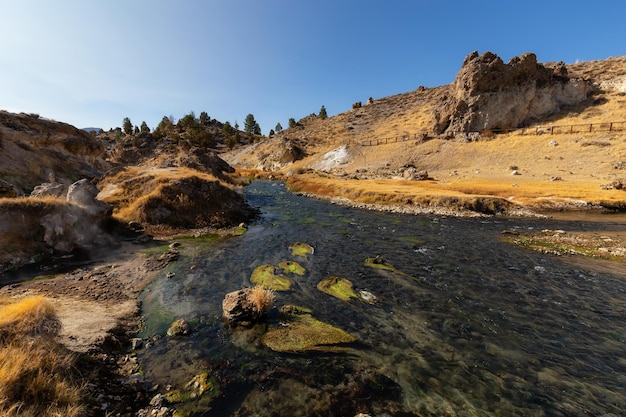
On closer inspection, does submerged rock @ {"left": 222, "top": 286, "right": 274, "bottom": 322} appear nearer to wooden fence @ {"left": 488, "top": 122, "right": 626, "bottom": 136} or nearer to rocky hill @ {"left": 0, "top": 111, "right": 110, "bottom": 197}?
rocky hill @ {"left": 0, "top": 111, "right": 110, "bottom": 197}

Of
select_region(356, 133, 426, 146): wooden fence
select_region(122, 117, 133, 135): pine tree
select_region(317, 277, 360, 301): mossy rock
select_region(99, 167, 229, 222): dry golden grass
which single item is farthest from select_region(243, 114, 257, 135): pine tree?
select_region(317, 277, 360, 301): mossy rock

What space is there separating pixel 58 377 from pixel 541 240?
1100 inches

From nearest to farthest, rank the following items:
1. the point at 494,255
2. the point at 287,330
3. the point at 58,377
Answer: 1. the point at 58,377
2. the point at 287,330
3. the point at 494,255

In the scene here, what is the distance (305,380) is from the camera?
776 cm

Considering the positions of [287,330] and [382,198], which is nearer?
[287,330]

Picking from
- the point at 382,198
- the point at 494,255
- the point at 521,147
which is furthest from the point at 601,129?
the point at 494,255

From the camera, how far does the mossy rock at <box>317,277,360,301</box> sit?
12.8m

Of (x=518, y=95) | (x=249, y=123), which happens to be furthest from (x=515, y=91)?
(x=249, y=123)

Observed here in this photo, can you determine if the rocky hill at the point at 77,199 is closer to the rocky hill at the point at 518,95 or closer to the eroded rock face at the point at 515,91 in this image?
the rocky hill at the point at 518,95

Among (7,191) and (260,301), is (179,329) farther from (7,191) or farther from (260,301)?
(7,191)

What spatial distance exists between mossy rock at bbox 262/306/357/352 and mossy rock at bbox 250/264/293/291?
2.62 m

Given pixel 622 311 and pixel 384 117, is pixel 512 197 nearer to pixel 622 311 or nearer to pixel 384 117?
pixel 622 311

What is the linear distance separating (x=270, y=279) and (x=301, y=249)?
5.16m

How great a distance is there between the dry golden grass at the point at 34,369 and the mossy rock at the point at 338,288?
9211mm
